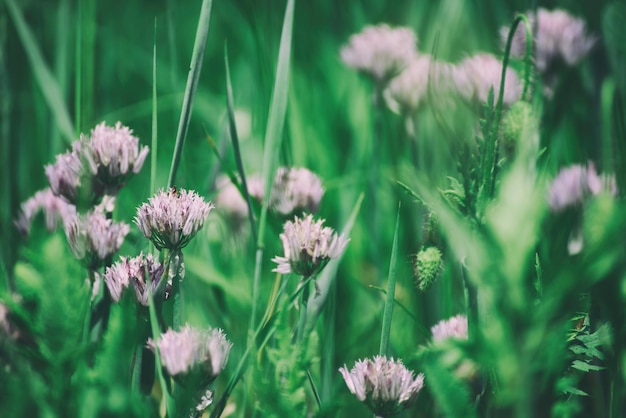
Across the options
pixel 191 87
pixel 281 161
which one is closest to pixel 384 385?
pixel 191 87

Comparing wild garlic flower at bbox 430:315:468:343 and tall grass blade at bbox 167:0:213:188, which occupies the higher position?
tall grass blade at bbox 167:0:213:188

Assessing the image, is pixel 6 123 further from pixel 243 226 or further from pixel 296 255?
pixel 296 255

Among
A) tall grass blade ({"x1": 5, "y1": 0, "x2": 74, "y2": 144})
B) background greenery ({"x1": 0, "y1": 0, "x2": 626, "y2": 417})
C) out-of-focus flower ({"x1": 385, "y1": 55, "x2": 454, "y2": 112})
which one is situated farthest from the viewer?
out-of-focus flower ({"x1": 385, "y1": 55, "x2": 454, "y2": 112})

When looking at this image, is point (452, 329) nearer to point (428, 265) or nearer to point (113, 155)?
point (428, 265)

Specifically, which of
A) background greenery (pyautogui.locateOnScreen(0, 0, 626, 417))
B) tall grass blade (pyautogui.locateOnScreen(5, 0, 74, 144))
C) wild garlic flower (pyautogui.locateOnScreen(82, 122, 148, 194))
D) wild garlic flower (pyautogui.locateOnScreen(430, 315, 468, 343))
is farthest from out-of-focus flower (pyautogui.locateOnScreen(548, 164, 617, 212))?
tall grass blade (pyautogui.locateOnScreen(5, 0, 74, 144))

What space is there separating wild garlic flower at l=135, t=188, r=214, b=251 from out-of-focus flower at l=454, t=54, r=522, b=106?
59cm

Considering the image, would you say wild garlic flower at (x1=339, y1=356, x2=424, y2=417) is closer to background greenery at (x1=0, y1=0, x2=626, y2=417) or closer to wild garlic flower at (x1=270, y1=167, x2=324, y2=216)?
background greenery at (x1=0, y1=0, x2=626, y2=417)

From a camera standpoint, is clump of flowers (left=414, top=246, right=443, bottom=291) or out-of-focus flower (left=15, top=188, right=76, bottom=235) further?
out-of-focus flower (left=15, top=188, right=76, bottom=235)

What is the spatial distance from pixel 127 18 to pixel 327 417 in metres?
1.83

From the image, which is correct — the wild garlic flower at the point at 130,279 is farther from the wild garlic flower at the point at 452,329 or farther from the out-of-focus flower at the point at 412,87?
the out-of-focus flower at the point at 412,87

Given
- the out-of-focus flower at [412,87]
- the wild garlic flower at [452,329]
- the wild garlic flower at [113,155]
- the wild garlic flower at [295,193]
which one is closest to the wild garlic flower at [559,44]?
the out-of-focus flower at [412,87]

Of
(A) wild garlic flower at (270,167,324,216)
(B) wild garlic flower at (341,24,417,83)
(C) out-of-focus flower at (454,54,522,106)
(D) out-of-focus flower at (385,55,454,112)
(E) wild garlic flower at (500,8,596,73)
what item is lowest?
(A) wild garlic flower at (270,167,324,216)

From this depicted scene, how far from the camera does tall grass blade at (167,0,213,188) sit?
722mm

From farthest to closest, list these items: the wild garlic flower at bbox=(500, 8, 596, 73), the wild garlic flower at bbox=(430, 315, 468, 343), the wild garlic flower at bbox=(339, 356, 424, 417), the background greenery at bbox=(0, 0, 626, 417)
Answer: the wild garlic flower at bbox=(500, 8, 596, 73) < the wild garlic flower at bbox=(430, 315, 468, 343) < the wild garlic flower at bbox=(339, 356, 424, 417) < the background greenery at bbox=(0, 0, 626, 417)
